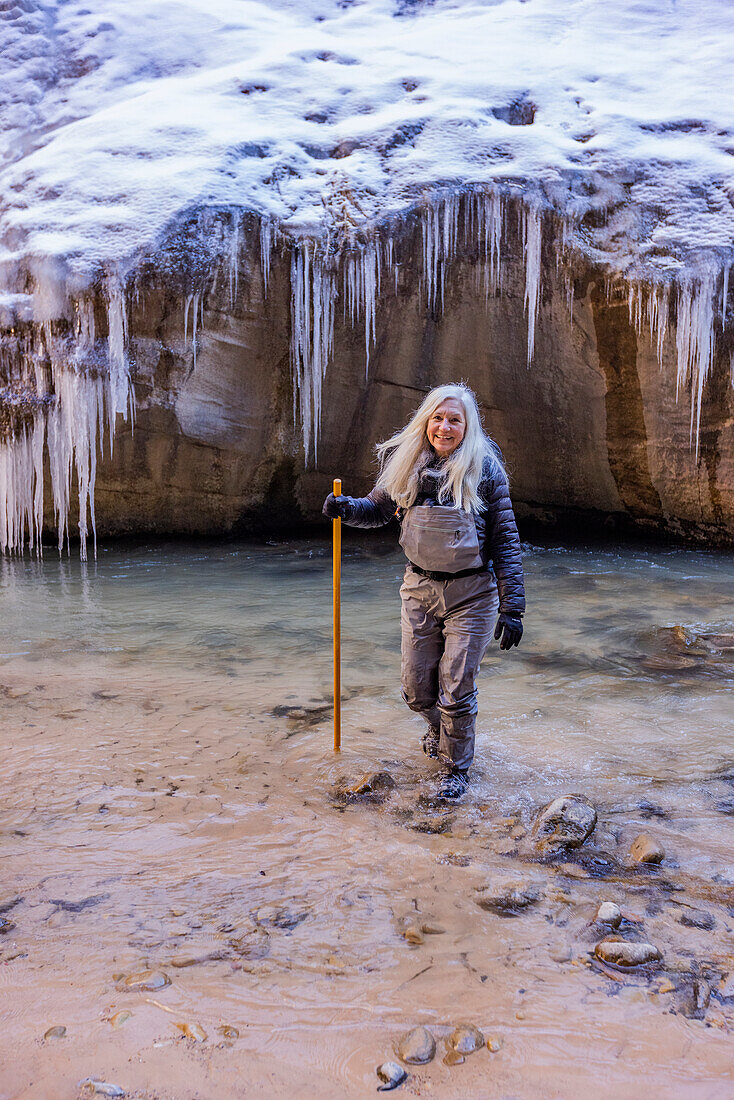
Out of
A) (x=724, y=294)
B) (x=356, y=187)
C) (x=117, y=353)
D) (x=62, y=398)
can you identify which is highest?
(x=356, y=187)

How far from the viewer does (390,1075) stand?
174cm

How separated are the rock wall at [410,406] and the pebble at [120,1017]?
7.37 metres

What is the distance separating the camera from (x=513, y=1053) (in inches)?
70.8

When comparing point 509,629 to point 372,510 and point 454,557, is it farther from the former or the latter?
point 372,510

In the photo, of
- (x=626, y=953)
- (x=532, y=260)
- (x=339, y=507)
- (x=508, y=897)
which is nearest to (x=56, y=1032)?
(x=508, y=897)

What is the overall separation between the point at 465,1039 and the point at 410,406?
8.37 metres

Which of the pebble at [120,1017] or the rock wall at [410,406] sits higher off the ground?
the rock wall at [410,406]

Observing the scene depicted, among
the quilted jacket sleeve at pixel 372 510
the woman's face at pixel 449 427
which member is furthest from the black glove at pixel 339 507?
the woman's face at pixel 449 427

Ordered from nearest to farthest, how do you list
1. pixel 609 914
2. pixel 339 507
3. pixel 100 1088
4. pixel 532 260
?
1. pixel 100 1088
2. pixel 609 914
3. pixel 339 507
4. pixel 532 260

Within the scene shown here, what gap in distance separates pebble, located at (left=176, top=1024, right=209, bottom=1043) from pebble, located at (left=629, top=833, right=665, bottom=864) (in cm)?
154

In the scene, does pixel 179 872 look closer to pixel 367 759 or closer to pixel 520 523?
pixel 367 759

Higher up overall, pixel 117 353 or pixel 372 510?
pixel 117 353

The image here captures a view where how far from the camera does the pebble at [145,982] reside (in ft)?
6.52

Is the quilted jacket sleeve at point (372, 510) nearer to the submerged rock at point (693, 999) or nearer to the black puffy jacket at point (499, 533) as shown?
the black puffy jacket at point (499, 533)
